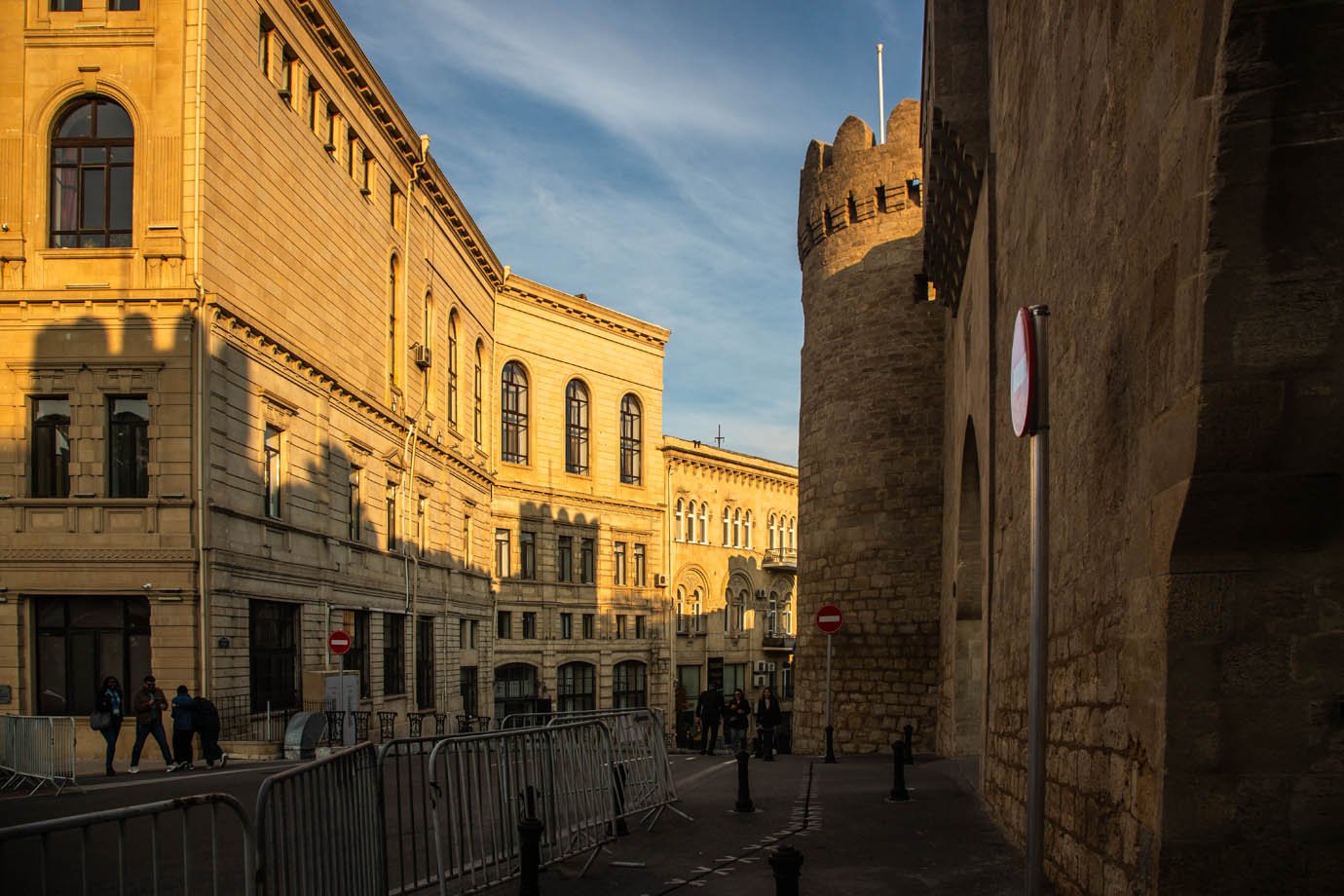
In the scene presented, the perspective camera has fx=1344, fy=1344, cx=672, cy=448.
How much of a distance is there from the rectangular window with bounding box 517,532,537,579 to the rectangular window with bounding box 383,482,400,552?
53.1 feet

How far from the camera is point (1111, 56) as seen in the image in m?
7.23

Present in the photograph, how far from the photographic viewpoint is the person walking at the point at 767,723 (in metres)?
22.9

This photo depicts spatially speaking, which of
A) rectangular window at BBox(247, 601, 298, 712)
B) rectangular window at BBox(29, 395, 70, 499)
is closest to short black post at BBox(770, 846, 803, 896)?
rectangular window at BBox(29, 395, 70, 499)

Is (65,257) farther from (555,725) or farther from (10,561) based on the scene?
(555,725)

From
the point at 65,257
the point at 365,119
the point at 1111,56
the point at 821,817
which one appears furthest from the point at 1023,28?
the point at 365,119

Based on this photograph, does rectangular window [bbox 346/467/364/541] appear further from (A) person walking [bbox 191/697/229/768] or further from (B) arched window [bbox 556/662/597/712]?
(B) arched window [bbox 556/662/597/712]

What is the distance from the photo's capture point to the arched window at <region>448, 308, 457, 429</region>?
4584 centimetres

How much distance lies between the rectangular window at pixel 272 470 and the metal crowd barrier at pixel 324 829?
68.6 ft

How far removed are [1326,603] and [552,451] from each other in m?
51.6

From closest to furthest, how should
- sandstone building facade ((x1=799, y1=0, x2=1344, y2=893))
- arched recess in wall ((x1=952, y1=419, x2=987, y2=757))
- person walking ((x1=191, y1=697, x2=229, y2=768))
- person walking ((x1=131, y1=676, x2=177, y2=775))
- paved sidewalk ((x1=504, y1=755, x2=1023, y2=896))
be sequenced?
sandstone building facade ((x1=799, y1=0, x2=1344, y2=893)) → paved sidewalk ((x1=504, y1=755, x2=1023, y2=896)) → arched recess in wall ((x1=952, y1=419, x2=987, y2=757)) → person walking ((x1=131, y1=676, x2=177, y2=775)) → person walking ((x1=191, y1=697, x2=229, y2=768))

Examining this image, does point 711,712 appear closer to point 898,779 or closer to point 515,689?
point 898,779

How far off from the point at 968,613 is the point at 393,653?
2202cm

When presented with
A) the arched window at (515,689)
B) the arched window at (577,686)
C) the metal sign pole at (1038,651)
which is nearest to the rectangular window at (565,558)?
the arched window at (577,686)

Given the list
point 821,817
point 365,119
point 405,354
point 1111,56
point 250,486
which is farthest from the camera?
point 405,354
